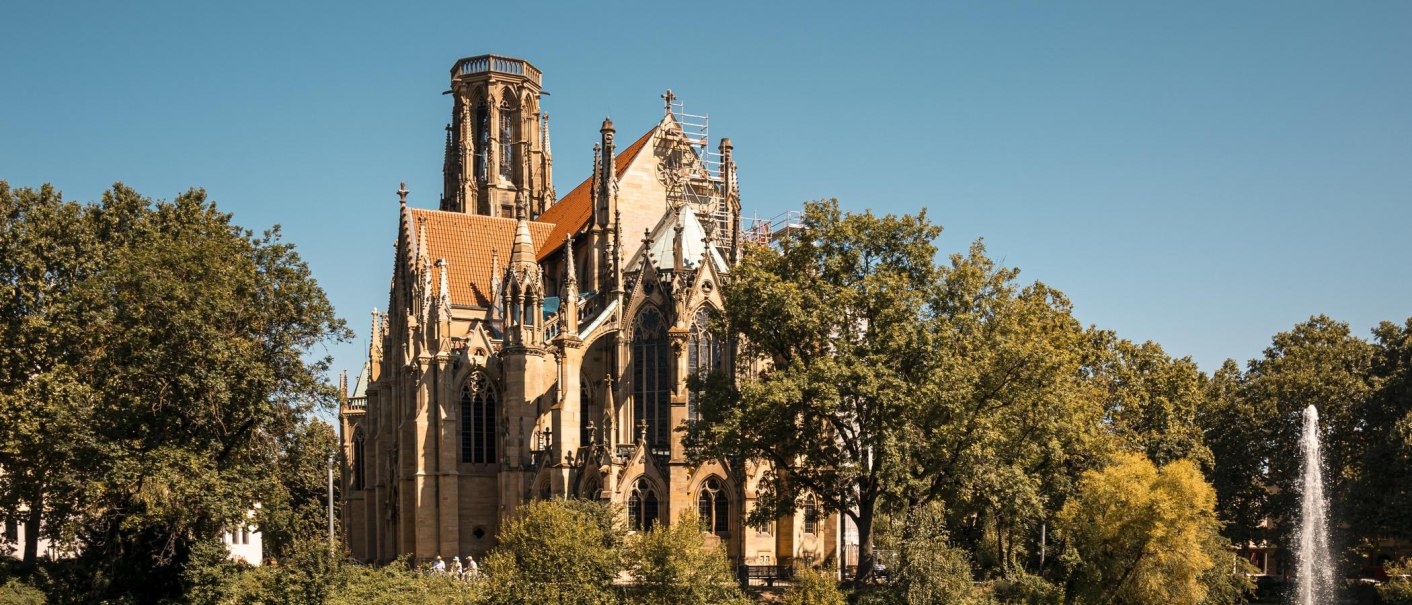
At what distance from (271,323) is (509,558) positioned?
13.6 m

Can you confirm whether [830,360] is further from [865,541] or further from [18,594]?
[18,594]

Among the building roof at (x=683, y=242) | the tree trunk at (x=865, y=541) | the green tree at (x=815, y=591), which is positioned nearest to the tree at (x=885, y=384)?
the tree trunk at (x=865, y=541)

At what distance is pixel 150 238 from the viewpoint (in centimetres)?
5062

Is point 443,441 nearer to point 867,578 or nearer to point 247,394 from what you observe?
point 247,394

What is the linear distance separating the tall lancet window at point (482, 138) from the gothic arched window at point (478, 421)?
26494 millimetres

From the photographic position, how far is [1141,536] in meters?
46.7

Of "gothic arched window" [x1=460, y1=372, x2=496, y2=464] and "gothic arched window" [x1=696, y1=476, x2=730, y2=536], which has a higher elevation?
"gothic arched window" [x1=460, y1=372, x2=496, y2=464]

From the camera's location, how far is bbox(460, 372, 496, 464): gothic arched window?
6606 centimetres

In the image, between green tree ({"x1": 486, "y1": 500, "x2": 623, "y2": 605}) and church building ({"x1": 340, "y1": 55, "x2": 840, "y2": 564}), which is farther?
church building ({"x1": 340, "y1": 55, "x2": 840, "y2": 564})

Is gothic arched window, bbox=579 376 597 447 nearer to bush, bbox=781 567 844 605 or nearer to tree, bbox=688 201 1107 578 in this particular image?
tree, bbox=688 201 1107 578

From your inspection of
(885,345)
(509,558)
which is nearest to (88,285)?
(509,558)

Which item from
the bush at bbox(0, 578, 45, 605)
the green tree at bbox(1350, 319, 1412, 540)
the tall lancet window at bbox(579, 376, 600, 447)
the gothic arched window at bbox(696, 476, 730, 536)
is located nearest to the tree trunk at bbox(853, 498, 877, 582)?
the gothic arched window at bbox(696, 476, 730, 536)

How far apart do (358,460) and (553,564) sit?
41475 millimetres

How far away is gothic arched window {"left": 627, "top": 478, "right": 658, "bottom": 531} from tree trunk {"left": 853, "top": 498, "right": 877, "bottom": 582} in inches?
464
